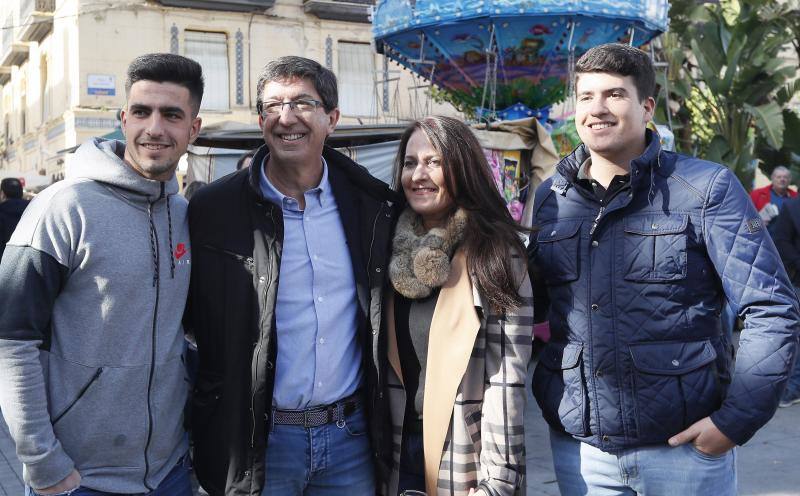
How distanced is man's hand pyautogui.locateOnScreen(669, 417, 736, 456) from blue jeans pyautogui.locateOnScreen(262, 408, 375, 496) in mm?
1078

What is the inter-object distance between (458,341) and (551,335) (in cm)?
35

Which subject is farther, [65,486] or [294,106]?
[294,106]

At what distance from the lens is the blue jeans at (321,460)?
2846 millimetres

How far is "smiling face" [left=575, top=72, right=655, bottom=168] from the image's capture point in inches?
109

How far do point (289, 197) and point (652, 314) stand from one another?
1.35 m

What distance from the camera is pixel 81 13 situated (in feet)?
70.5

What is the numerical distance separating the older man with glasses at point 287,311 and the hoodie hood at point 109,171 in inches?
10.1

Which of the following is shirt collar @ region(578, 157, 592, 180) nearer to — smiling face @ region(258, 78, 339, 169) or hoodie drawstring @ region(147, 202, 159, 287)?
smiling face @ region(258, 78, 339, 169)

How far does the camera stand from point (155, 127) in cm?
274

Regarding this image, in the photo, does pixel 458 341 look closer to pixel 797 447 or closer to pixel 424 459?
pixel 424 459

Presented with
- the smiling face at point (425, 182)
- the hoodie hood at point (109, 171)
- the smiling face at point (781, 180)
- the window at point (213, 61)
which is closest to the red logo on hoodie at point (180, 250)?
the hoodie hood at point (109, 171)

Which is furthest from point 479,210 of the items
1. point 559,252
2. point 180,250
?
point 180,250

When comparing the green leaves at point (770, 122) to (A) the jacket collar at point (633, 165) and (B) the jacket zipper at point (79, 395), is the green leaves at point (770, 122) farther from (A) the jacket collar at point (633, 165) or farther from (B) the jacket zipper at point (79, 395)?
(B) the jacket zipper at point (79, 395)

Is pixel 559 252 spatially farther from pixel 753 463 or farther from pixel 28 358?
pixel 753 463
